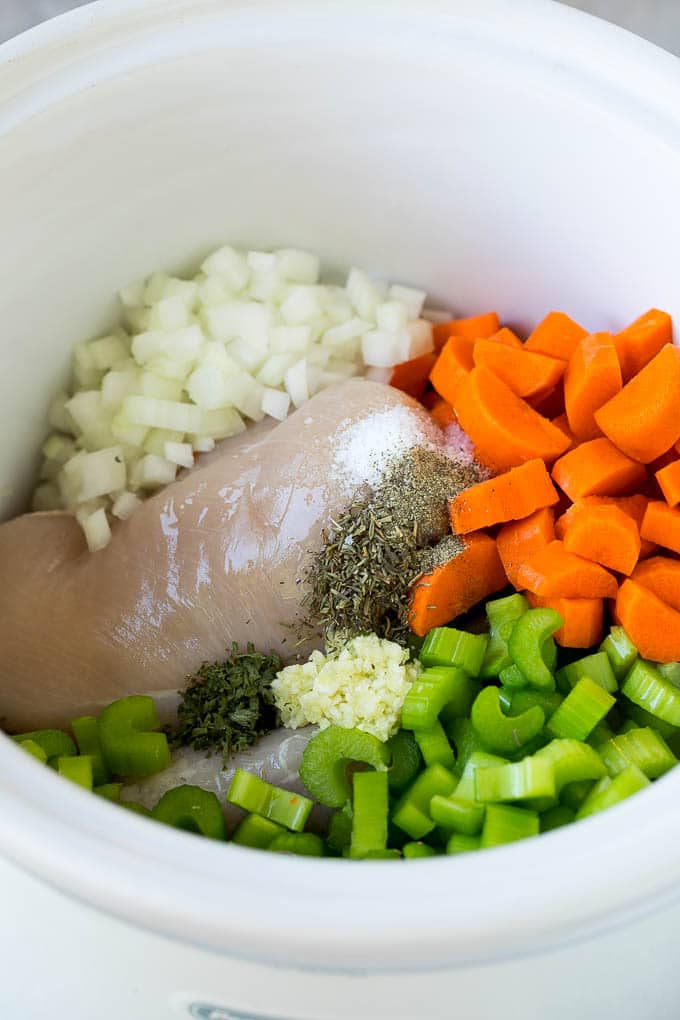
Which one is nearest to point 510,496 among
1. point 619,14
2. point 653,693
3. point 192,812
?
point 653,693

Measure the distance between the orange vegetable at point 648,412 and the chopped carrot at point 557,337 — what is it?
191 mm

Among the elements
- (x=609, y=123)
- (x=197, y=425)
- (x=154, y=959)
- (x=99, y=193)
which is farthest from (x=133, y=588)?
(x=609, y=123)

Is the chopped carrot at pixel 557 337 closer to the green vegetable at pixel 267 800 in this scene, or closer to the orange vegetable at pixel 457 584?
the orange vegetable at pixel 457 584

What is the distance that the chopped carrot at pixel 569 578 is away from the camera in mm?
1592

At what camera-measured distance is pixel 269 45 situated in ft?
5.68

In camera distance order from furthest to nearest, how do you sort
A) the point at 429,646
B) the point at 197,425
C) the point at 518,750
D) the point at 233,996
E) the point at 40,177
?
the point at 197,425 → the point at 40,177 → the point at 429,646 → the point at 518,750 → the point at 233,996

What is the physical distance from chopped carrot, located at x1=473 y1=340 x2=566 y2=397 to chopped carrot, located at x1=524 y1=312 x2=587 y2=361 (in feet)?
0.11

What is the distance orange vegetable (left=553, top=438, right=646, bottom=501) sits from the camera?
1.67m

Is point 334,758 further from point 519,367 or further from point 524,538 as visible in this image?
point 519,367

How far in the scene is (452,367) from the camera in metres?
1.88

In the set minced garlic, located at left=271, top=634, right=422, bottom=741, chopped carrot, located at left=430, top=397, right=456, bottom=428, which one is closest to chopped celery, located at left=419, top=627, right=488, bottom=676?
minced garlic, located at left=271, top=634, right=422, bottom=741

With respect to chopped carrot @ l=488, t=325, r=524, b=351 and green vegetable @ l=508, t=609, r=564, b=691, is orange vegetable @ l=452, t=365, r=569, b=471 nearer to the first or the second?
chopped carrot @ l=488, t=325, r=524, b=351

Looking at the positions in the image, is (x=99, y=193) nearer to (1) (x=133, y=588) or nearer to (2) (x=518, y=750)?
(1) (x=133, y=588)

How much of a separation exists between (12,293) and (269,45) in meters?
0.62
